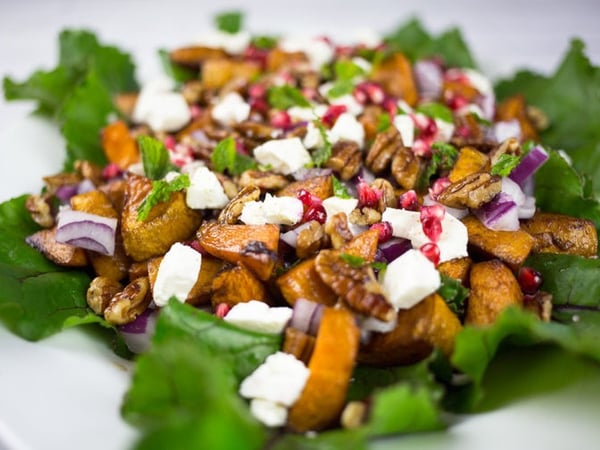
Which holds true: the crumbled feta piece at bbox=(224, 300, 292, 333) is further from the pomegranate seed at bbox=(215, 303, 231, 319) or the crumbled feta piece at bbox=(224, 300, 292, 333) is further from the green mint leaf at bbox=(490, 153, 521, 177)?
the green mint leaf at bbox=(490, 153, 521, 177)

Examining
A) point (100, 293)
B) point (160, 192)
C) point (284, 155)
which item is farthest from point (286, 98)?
point (100, 293)

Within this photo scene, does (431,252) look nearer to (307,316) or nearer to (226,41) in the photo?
(307,316)

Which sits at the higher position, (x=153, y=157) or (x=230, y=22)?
(x=230, y=22)

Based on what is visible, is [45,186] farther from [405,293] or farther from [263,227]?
[405,293]

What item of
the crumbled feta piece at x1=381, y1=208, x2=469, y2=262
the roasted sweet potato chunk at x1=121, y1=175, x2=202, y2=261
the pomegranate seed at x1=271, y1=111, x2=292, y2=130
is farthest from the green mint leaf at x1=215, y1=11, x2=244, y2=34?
the crumbled feta piece at x1=381, y1=208, x2=469, y2=262

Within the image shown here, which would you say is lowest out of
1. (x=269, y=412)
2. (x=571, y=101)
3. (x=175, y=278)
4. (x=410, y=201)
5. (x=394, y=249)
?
(x=269, y=412)
